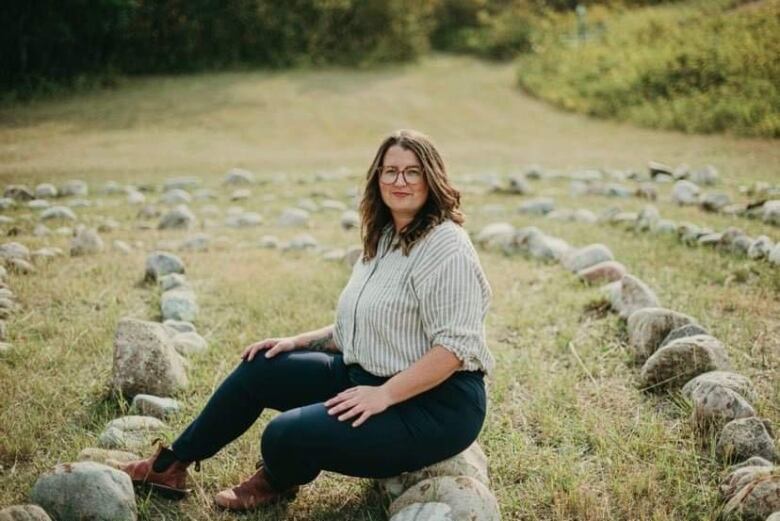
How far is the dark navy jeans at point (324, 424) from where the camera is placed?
2.32m

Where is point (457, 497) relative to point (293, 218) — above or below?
above

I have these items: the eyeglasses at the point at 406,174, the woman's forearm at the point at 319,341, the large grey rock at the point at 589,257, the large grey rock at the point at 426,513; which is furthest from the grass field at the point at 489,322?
the eyeglasses at the point at 406,174

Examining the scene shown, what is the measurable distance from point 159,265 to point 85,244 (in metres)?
0.90

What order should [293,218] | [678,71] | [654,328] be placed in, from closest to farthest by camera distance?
[654,328], [293,218], [678,71]

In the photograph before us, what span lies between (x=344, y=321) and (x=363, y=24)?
53.9 ft

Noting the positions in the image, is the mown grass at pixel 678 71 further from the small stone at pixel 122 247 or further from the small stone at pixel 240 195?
the small stone at pixel 122 247

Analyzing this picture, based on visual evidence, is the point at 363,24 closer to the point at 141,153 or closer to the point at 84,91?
the point at 84,91

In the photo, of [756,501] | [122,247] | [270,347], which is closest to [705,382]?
[756,501]

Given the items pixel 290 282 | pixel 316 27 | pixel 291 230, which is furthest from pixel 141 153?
pixel 316 27

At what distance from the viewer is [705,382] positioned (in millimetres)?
2924

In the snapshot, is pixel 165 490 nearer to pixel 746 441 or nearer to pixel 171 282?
pixel 746 441

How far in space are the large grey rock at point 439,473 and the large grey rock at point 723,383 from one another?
1.00 m

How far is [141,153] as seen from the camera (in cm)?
970

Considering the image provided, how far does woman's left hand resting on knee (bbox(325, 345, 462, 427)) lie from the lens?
92.0 inches
